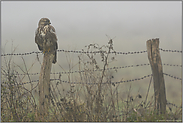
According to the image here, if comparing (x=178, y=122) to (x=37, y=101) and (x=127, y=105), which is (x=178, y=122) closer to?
(x=127, y=105)

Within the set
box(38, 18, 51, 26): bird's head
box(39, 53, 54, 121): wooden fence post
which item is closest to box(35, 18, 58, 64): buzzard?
box(38, 18, 51, 26): bird's head

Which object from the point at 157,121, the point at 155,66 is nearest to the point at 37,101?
the point at 157,121

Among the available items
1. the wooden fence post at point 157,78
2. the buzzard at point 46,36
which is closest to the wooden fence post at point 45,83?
the buzzard at point 46,36

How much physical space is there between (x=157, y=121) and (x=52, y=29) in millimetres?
2908

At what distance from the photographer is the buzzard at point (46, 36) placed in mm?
3615

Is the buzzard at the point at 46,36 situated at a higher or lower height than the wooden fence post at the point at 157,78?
higher

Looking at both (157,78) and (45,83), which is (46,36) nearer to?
(45,83)

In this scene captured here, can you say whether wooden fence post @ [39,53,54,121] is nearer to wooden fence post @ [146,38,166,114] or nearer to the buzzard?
the buzzard

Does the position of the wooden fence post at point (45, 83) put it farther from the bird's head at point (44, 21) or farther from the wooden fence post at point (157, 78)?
the wooden fence post at point (157, 78)

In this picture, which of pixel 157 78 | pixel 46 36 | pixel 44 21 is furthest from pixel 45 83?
pixel 157 78

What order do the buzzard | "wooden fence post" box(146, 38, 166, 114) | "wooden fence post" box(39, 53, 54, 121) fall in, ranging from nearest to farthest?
1. "wooden fence post" box(39, 53, 54, 121)
2. "wooden fence post" box(146, 38, 166, 114)
3. the buzzard

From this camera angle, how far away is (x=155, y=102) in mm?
3457

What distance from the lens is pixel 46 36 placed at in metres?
3.66

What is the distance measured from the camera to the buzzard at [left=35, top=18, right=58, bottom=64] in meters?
3.61
